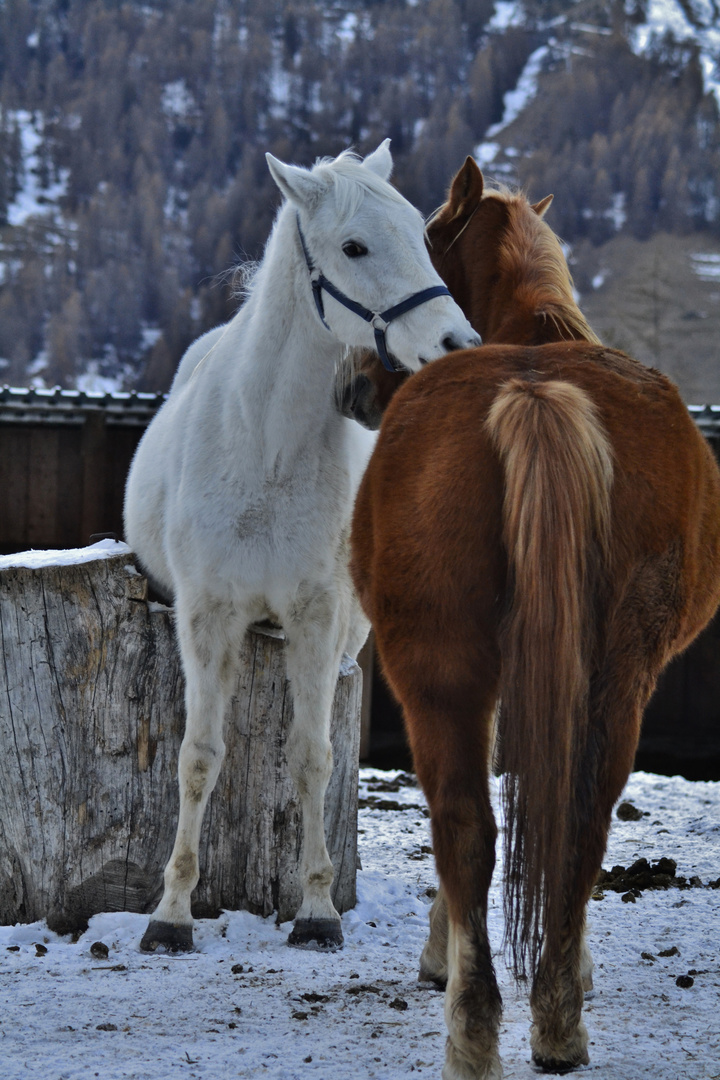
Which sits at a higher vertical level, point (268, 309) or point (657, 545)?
point (268, 309)

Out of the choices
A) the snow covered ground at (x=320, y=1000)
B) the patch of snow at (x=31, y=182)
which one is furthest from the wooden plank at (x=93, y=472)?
the patch of snow at (x=31, y=182)

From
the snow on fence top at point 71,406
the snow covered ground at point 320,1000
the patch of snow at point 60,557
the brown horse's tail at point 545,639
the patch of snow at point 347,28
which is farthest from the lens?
the patch of snow at point 347,28

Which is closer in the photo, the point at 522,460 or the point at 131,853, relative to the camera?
the point at 522,460

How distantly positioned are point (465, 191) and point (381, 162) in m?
0.34

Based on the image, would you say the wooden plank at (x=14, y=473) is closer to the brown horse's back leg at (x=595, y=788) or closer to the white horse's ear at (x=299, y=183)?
the white horse's ear at (x=299, y=183)

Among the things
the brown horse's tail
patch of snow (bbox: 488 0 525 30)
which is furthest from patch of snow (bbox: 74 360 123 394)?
patch of snow (bbox: 488 0 525 30)

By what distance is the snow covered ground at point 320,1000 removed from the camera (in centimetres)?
227

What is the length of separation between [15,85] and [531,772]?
9176cm

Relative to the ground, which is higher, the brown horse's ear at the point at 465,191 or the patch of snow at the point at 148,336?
the brown horse's ear at the point at 465,191

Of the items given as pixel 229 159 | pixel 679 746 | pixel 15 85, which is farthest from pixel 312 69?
pixel 679 746

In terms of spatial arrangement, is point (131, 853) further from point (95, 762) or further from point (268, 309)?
point (268, 309)

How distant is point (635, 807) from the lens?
5.47 metres

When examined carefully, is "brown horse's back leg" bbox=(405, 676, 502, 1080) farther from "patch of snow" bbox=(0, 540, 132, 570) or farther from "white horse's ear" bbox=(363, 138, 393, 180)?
"white horse's ear" bbox=(363, 138, 393, 180)

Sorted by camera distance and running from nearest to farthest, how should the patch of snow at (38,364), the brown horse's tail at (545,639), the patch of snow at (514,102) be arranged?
the brown horse's tail at (545,639)
the patch of snow at (38,364)
the patch of snow at (514,102)
